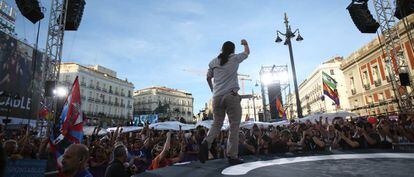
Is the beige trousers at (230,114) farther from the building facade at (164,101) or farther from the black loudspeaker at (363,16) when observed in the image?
the building facade at (164,101)

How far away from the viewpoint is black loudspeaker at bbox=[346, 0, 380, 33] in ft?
40.9

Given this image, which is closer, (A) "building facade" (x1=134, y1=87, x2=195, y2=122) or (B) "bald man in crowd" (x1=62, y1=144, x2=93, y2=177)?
(B) "bald man in crowd" (x1=62, y1=144, x2=93, y2=177)

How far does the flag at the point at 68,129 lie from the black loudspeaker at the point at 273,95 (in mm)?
24135

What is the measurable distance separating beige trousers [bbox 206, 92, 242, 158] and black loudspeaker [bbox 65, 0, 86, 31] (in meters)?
12.3

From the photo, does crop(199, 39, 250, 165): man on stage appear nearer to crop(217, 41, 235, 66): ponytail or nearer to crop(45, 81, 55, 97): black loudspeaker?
crop(217, 41, 235, 66): ponytail

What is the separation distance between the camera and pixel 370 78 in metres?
31.1

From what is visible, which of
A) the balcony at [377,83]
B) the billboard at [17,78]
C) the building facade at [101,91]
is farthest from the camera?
the building facade at [101,91]

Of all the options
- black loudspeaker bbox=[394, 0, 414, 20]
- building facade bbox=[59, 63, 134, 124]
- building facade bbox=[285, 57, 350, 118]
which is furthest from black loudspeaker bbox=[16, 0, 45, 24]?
building facade bbox=[285, 57, 350, 118]

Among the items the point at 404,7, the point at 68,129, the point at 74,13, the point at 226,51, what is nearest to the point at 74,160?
the point at 68,129

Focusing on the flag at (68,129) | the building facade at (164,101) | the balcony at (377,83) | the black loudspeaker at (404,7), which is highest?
the building facade at (164,101)

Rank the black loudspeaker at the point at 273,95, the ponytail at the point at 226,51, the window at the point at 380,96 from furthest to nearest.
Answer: the window at the point at 380,96
the black loudspeaker at the point at 273,95
the ponytail at the point at 226,51

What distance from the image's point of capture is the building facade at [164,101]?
278ft

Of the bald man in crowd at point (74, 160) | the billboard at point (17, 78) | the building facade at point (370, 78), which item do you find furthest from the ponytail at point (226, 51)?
the building facade at point (370, 78)

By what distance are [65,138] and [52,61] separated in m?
10.1
